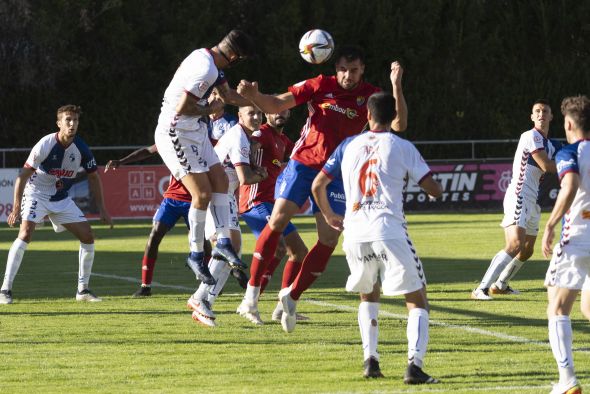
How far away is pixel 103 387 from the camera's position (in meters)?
7.82

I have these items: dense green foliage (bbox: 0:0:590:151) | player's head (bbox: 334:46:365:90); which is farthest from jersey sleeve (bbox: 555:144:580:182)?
dense green foliage (bbox: 0:0:590:151)

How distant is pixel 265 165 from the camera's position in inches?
474

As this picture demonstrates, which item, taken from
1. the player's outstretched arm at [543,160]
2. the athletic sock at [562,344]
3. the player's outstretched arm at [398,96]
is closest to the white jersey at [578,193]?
the athletic sock at [562,344]

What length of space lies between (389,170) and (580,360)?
7.33ft

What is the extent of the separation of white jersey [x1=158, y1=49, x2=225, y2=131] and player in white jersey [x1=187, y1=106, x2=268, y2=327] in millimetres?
923

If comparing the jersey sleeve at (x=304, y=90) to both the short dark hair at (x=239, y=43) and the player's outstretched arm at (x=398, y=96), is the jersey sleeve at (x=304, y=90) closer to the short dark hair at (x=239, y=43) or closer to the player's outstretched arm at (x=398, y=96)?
the short dark hair at (x=239, y=43)

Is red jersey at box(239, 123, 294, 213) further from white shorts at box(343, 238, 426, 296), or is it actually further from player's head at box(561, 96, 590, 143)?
player's head at box(561, 96, 590, 143)

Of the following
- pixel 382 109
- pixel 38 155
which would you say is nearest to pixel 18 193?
pixel 38 155

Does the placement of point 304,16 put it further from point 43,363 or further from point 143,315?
point 43,363

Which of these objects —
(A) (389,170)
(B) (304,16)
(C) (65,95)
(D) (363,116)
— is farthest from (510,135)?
(A) (389,170)

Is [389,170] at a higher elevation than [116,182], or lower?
higher

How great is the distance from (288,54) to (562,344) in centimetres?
3420

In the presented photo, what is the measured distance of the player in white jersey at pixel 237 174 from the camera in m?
10.9

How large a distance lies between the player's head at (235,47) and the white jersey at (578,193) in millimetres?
3576
